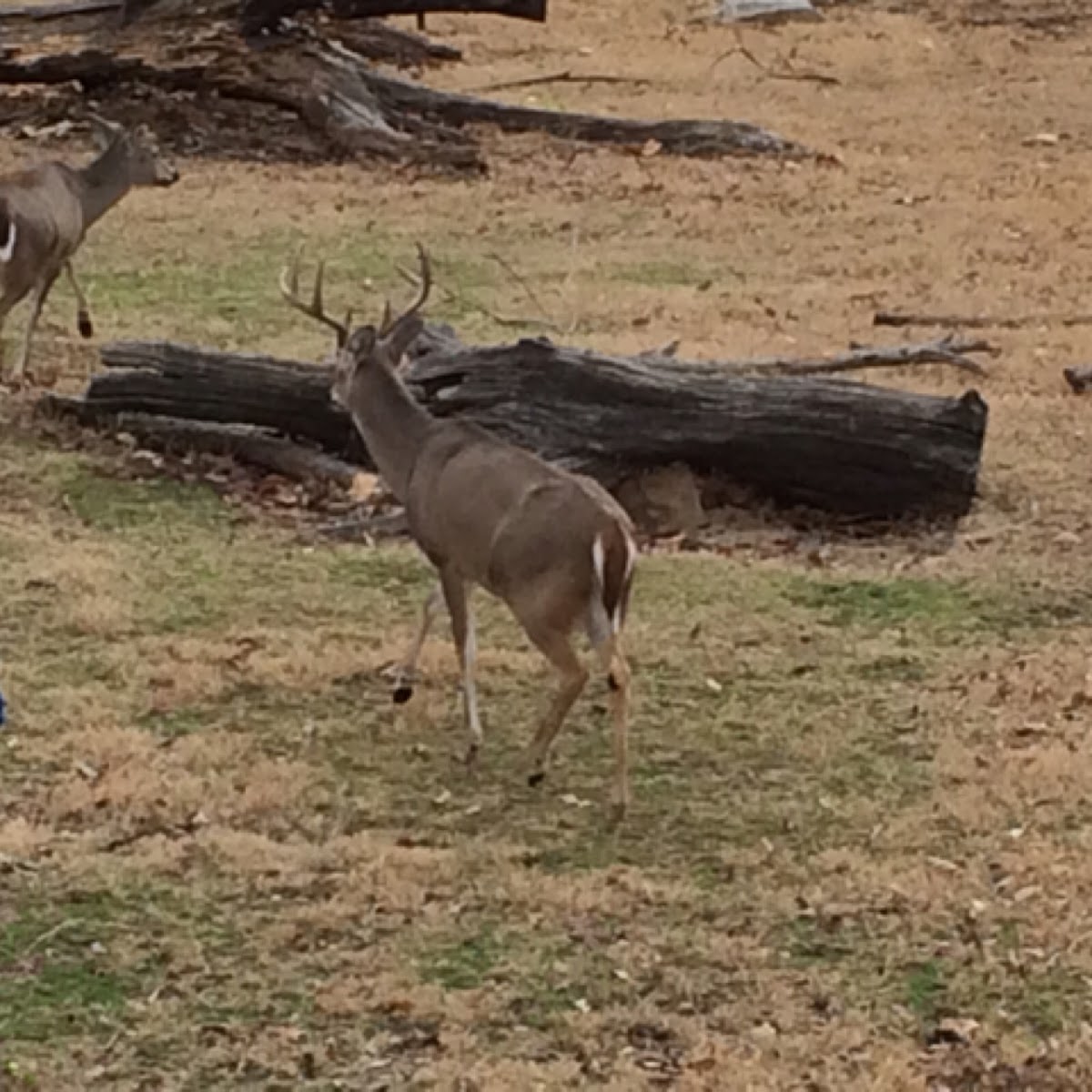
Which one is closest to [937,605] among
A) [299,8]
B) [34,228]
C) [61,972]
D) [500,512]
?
[500,512]

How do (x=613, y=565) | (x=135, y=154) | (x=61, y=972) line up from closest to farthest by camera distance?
1. (x=61, y=972)
2. (x=613, y=565)
3. (x=135, y=154)

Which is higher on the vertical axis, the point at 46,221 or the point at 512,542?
the point at 512,542

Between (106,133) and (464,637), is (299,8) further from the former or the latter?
(464,637)

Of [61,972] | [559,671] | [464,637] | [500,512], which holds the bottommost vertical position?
[61,972]

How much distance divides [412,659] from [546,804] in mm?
965

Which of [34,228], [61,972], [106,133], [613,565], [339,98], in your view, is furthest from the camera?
[339,98]

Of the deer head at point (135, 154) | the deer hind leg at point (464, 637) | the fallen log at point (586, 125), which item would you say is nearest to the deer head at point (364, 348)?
the deer hind leg at point (464, 637)

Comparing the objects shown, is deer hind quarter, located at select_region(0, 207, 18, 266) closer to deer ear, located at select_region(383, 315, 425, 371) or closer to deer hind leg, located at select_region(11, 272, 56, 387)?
deer hind leg, located at select_region(11, 272, 56, 387)

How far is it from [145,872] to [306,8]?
1348cm

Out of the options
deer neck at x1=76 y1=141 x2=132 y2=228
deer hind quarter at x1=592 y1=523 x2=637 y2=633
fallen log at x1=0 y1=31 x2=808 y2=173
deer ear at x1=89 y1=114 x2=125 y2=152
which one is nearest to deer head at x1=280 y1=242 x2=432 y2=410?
deer hind quarter at x1=592 y1=523 x2=637 y2=633

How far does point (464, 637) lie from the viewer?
7.36 m

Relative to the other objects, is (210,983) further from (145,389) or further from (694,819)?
(145,389)

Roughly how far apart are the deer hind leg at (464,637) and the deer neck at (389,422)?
0.51m

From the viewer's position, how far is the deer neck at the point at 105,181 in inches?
538
